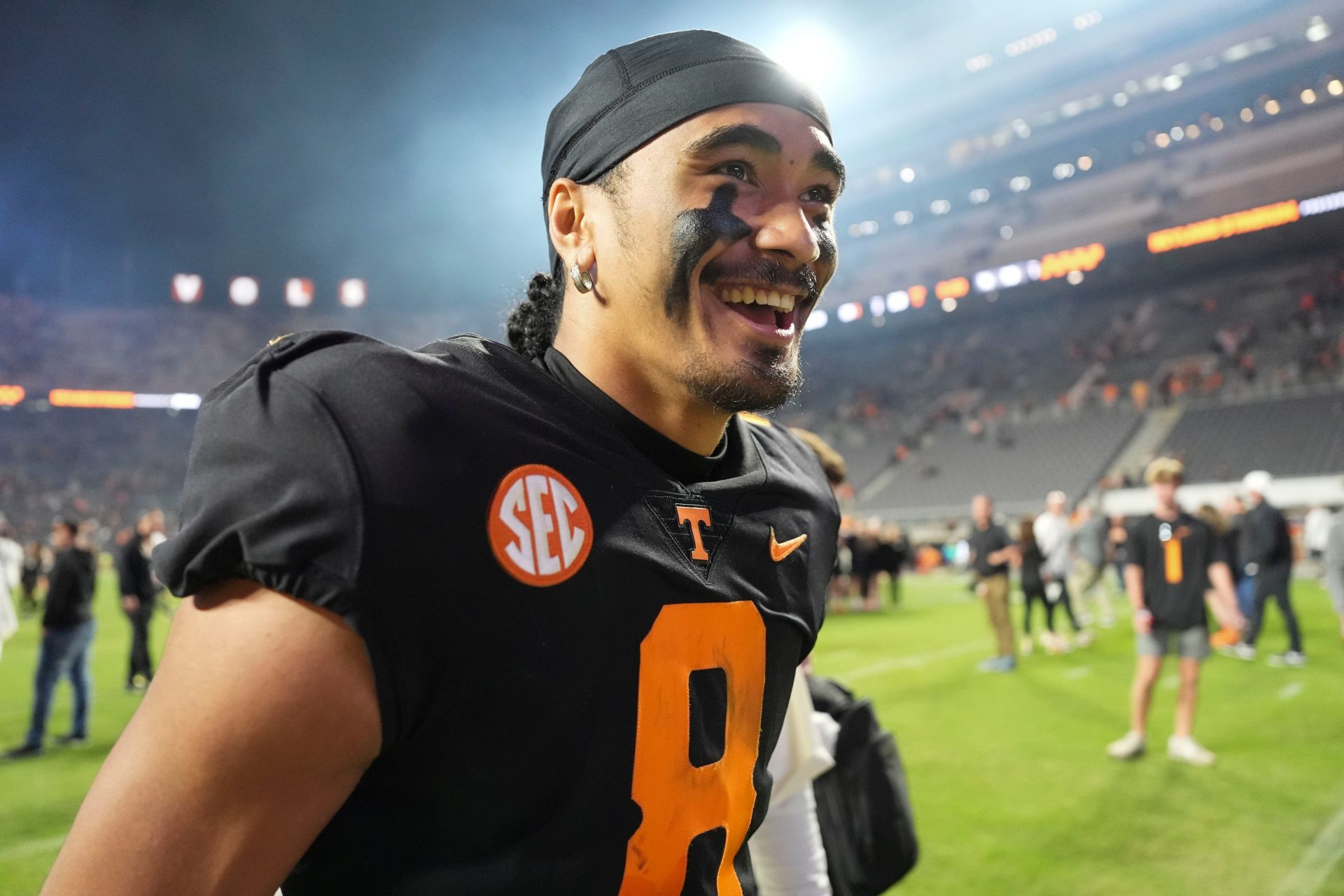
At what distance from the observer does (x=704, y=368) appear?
4.02 feet

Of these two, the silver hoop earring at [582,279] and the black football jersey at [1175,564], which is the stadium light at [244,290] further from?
the silver hoop earring at [582,279]

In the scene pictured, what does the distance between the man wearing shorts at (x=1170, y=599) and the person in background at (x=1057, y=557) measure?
4363 mm

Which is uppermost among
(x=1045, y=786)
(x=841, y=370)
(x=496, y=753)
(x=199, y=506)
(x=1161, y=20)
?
(x=1161, y=20)

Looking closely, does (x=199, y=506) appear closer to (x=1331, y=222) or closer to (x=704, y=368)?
(x=704, y=368)

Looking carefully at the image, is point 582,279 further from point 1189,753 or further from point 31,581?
point 31,581

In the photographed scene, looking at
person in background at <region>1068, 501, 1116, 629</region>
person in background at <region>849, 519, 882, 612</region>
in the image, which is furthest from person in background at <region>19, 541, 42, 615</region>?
person in background at <region>1068, 501, 1116, 629</region>

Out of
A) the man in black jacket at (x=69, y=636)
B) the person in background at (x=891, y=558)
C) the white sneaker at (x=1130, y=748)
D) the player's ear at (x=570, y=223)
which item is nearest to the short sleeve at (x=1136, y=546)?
the white sneaker at (x=1130, y=748)

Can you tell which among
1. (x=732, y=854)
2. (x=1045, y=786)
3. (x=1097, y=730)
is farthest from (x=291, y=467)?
(x=1097, y=730)

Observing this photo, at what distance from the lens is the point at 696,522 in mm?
1265

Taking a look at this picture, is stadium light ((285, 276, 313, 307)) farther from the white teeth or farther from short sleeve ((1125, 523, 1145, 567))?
the white teeth

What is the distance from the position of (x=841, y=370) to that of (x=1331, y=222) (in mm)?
18016

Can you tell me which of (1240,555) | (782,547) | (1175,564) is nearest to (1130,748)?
(1175,564)

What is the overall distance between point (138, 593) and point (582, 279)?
965 centimetres

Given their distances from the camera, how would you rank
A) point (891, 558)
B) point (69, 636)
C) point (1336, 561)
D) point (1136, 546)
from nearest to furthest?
point (1136, 546) < point (69, 636) < point (1336, 561) < point (891, 558)
